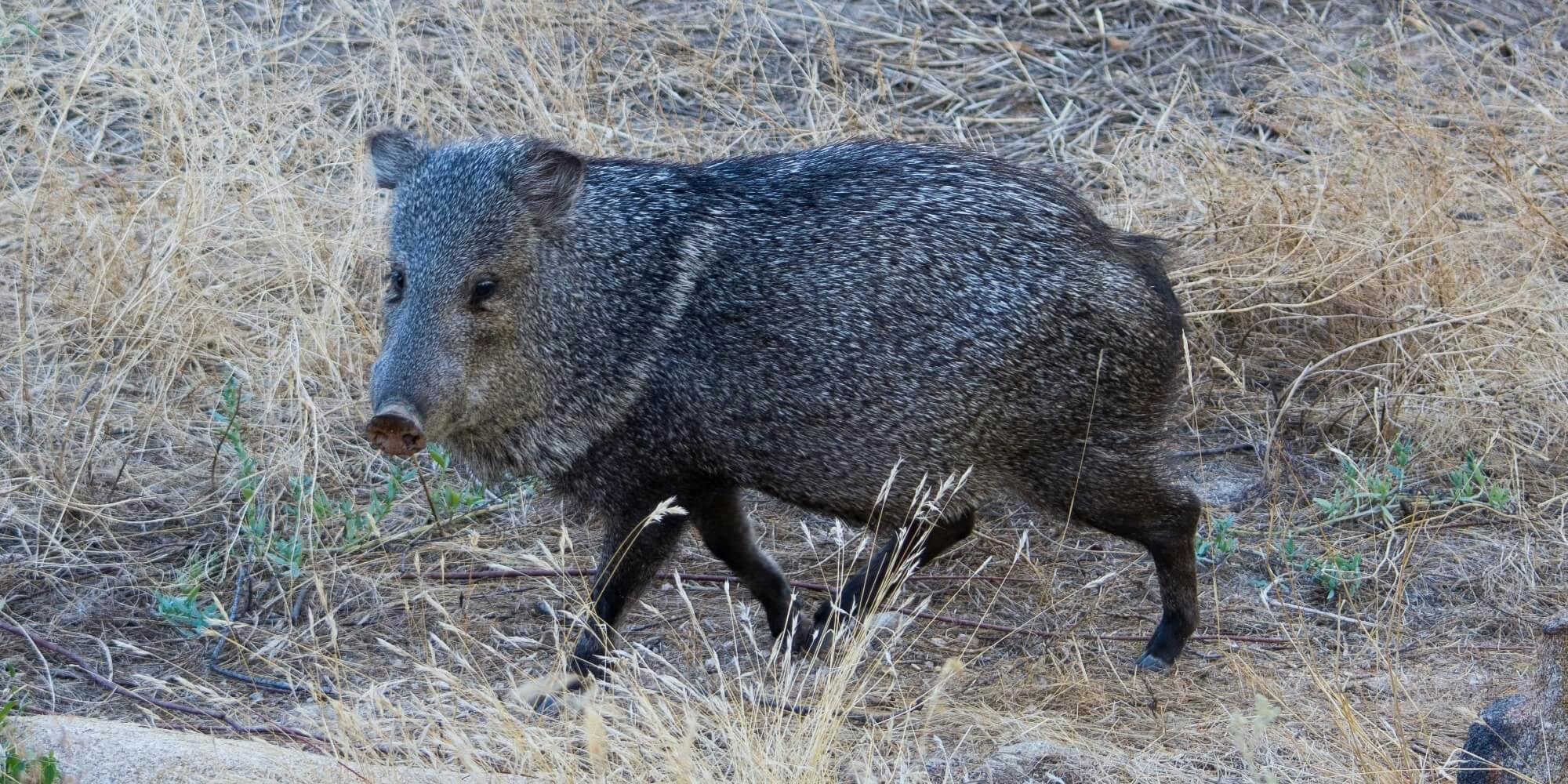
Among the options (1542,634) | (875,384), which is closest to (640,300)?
(875,384)

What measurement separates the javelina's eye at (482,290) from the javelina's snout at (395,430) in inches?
15.6

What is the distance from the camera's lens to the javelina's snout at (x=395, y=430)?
3.02m

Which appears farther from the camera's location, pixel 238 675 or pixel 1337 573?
pixel 1337 573

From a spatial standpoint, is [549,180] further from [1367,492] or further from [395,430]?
[1367,492]

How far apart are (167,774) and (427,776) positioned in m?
0.47

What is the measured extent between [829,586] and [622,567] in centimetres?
74

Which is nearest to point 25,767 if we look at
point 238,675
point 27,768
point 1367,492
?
point 27,768

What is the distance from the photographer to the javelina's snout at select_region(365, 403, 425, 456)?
3.02 m

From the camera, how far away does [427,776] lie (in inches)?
102

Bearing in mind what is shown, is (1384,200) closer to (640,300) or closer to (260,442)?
(640,300)

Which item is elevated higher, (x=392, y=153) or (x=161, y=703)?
(x=392, y=153)

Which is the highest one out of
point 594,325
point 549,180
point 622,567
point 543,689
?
point 549,180

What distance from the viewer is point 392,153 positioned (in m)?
3.67

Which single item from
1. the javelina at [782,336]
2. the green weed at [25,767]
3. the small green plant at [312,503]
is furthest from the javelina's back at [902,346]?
the green weed at [25,767]
